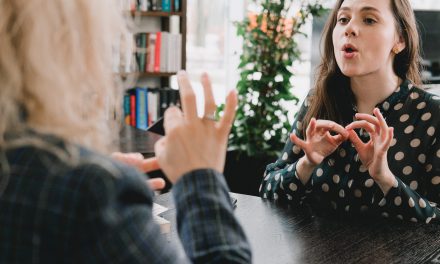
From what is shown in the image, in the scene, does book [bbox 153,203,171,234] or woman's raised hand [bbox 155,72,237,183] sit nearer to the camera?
woman's raised hand [bbox 155,72,237,183]

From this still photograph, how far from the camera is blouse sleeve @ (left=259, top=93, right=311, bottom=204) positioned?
1749mm

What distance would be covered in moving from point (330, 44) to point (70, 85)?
1547 mm

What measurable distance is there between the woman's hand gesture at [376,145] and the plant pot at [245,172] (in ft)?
7.57

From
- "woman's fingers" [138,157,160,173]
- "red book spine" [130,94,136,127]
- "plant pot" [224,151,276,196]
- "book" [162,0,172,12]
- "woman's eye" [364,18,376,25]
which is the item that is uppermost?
"book" [162,0,172,12]

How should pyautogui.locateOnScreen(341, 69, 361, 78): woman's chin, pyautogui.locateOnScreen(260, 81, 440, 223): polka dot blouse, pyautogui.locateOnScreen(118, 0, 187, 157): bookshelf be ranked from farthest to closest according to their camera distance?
pyautogui.locateOnScreen(118, 0, 187, 157): bookshelf → pyautogui.locateOnScreen(341, 69, 361, 78): woman's chin → pyautogui.locateOnScreen(260, 81, 440, 223): polka dot blouse

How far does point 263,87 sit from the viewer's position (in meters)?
3.87

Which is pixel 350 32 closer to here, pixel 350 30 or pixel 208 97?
pixel 350 30

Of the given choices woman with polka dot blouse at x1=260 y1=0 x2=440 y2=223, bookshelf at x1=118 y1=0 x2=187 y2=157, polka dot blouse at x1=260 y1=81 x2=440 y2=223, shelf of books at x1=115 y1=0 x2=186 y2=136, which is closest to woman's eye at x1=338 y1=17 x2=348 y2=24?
woman with polka dot blouse at x1=260 y1=0 x2=440 y2=223

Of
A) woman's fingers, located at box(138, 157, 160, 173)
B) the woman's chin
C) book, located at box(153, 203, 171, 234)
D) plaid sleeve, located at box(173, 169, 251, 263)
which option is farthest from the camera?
the woman's chin

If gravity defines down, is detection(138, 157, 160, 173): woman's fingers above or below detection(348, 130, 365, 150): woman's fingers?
above

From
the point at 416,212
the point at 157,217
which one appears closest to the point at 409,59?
the point at 416,212

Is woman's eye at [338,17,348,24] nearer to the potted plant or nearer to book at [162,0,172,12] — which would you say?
the potted plant

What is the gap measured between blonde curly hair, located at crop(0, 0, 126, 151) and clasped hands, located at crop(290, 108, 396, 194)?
3.18ft

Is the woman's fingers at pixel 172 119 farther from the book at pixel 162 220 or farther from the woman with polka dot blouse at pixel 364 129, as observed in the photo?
the woman with polka dot blouse at pixel 364 129
